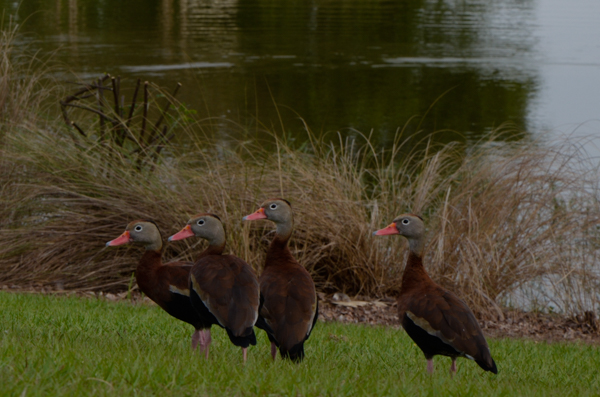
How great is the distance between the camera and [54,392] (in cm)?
347

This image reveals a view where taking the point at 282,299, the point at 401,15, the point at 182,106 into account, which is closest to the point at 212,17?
the point at 401,15

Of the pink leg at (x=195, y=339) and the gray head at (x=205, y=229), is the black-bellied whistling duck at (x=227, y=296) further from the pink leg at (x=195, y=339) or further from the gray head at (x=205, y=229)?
the gray head at (x=205, y=229)

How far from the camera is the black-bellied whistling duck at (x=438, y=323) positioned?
468cm

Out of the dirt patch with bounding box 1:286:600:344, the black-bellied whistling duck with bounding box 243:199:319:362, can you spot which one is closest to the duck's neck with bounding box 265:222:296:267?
the black-bellied whistling duck with bounding box 243:199:319:362

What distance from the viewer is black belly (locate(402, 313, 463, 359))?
15.7 ft

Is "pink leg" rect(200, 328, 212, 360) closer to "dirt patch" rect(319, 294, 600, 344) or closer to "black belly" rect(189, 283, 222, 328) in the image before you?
A: "black belly" rect(189, 283, 222, 328)

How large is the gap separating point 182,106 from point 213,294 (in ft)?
17.8

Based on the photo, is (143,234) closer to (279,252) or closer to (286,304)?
(279,252)

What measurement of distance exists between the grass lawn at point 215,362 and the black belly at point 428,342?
158 millimetres

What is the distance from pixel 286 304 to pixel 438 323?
945 millimetres

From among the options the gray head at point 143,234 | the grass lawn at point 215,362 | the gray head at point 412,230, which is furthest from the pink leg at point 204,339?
the gray head at point 412,230

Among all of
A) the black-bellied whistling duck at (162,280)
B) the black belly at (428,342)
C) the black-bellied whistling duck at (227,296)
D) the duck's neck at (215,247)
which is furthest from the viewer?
the duck's neck at (215,247)

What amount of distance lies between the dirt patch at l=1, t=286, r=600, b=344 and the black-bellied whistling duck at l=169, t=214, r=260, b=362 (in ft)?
11.5

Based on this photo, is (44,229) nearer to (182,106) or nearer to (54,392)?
(182,106)
